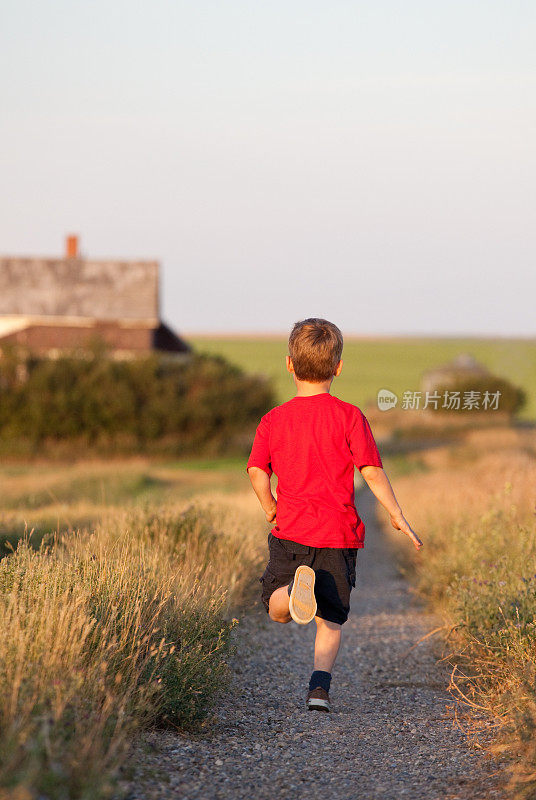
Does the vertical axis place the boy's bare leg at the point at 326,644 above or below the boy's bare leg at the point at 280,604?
below

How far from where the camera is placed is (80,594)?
410 centimetres

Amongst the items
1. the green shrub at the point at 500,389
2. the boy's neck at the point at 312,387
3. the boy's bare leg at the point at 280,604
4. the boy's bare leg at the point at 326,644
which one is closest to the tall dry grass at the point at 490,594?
the boy's bare leg at the point at 326,644

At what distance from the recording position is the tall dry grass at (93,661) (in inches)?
115

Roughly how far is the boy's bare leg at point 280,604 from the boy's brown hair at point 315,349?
111 centimetres

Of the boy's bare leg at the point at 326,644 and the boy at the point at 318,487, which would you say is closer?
the boy at the point at 318,487

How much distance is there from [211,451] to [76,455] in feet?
13.5

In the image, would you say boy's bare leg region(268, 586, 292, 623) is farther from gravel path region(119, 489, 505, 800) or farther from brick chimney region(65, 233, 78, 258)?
brick chimney region(65, 233, 78, 258)

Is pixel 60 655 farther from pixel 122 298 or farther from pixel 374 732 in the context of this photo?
pixel 122 298

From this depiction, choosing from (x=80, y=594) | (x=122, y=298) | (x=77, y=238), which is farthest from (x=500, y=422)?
(x=80, y=594)

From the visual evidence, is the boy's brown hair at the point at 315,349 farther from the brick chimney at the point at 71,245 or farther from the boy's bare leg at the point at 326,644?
the brick chimney at the point at 71,245

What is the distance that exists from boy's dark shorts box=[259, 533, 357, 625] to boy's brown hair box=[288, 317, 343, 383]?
885 mm

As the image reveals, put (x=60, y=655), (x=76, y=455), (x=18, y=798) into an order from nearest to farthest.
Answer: (x=18, y=798) → (x=60, y=655) → (x=76, y=455)

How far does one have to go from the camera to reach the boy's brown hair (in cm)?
462

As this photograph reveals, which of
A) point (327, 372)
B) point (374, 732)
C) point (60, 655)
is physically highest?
point (327, 372)
